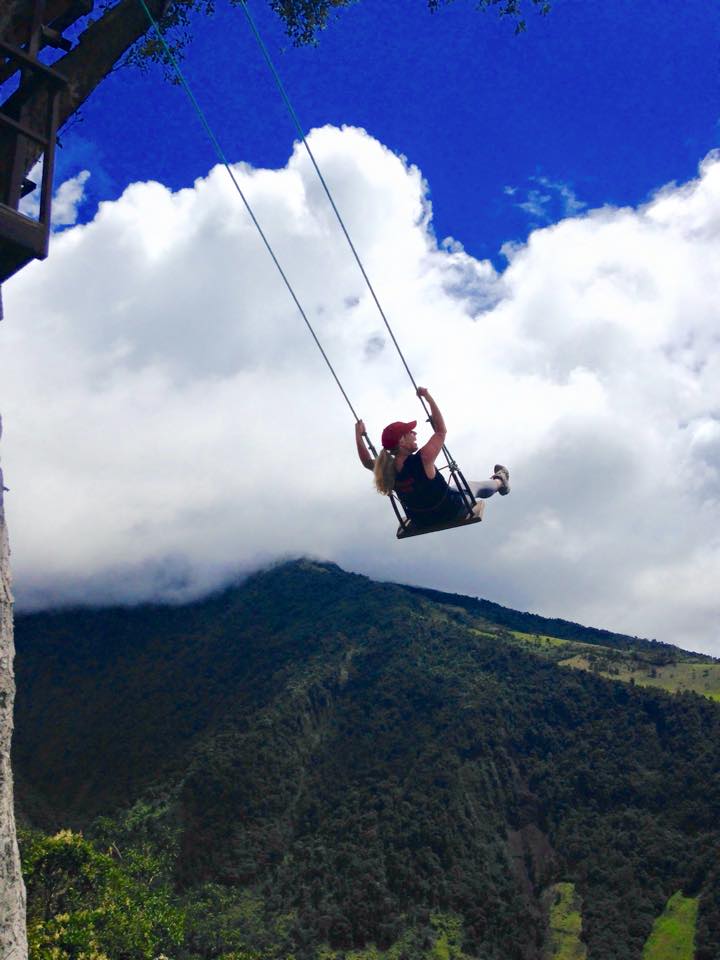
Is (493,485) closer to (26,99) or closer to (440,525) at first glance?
(440,525)

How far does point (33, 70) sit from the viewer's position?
6988mm

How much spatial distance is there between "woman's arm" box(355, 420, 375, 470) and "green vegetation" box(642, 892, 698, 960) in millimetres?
67993

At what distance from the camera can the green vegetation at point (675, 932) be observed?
62.4 m

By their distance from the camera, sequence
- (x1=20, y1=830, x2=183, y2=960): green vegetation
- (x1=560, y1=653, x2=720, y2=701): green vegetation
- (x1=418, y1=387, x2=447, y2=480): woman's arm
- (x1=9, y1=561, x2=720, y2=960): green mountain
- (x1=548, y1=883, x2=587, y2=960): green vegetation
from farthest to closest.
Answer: (x1=560, y1=653, x2=720, y2=701): green vegetation < (x1=9, y1=561, x2=720, y2=960): green mountain < (x1=548, y1=883, x2=587, y2=960): green vegetation < (x1=20, y1=830, x2=183, y2=960): green vegetation < (x1=418, y1=387, x2=447, y2=480): woman's arm

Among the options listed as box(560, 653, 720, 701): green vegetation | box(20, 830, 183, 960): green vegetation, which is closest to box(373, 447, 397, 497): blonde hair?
box(20, 830, 183, 960): green vegetation

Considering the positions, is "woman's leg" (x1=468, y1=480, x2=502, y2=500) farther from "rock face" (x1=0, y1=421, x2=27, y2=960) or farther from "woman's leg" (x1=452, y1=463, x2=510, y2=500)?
"rock face" (x1=0, y1=421, x2=27, y2=960)

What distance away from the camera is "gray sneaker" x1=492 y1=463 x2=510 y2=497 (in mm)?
10750

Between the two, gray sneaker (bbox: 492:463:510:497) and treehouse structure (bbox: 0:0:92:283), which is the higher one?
treehouse structure (bbox: 0:0:92:283)

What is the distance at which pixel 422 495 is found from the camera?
9.05 m

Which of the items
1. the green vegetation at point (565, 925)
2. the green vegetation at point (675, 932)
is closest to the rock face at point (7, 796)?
the green vegetation at point (675, 932)

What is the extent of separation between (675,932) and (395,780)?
39.6 metres

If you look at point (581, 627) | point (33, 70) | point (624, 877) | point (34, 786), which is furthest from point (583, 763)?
point (33, 70)

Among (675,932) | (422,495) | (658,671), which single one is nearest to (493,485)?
(422,495)

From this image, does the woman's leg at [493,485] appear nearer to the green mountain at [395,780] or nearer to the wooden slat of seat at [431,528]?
the wooden slat of seat at [431,528]
